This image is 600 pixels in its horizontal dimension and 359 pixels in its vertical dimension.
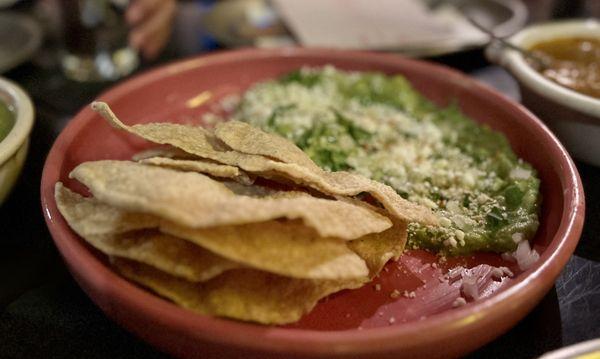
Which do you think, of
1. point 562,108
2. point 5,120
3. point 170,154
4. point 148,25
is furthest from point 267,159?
point 148,25

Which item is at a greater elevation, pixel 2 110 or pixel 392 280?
pixel 2 110

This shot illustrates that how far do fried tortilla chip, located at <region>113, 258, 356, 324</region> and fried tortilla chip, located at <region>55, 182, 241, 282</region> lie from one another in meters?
0.04

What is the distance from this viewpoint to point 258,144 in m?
1.29

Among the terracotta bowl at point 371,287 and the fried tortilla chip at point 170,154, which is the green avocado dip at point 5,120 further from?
the fried tortilla chip at point 170,154

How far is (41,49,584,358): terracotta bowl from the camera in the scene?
3.09 feet

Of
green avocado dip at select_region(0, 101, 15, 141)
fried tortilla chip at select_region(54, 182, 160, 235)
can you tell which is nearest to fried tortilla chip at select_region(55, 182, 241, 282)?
fried tortilla chip at select_region(54, 182, 160, 235)

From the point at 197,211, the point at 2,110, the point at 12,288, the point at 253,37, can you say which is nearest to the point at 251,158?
the point at 197,211

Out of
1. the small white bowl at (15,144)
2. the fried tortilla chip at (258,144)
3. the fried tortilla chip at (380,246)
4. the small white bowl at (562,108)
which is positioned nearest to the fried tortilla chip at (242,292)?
the fried tortilla chip at (380,246)

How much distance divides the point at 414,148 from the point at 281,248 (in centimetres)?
68

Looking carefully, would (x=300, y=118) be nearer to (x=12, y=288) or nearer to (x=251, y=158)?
(x=251, y=158)

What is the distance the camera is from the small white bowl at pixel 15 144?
4.33 feet

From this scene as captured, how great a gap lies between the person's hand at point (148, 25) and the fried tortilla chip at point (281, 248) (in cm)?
153

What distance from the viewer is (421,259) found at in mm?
1259

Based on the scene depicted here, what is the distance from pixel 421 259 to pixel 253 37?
146cm
